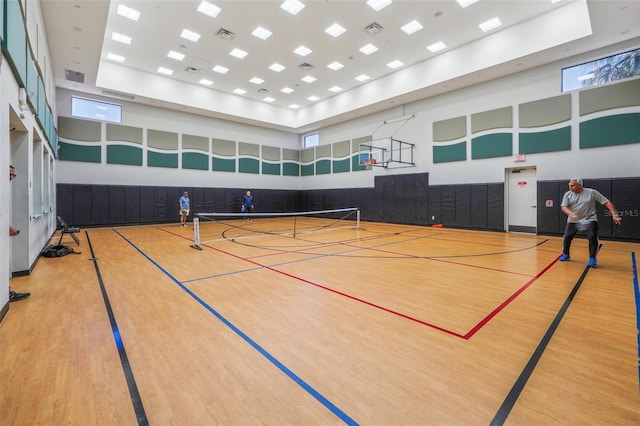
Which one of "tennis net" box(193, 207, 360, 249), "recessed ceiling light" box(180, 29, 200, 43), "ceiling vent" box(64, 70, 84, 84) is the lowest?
"tennis net" box(193, 207, 360, 249)

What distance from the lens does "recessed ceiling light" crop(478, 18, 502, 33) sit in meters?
10.3

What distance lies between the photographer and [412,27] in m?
10.6

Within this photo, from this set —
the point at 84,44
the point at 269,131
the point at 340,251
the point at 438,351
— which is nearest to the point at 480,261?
the point at 340,251

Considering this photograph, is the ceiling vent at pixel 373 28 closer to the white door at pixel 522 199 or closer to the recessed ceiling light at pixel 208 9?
the recessed ceiling light at pixel 208 9

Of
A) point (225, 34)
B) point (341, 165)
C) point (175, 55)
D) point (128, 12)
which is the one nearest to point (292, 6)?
point (225, 34)

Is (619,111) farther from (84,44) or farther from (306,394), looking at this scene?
(84,44)

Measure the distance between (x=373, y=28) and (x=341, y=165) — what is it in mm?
9650

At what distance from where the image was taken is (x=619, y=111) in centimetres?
965

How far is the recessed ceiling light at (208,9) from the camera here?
31.1ft

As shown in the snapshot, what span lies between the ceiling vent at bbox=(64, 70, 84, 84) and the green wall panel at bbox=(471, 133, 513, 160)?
16.4 metres

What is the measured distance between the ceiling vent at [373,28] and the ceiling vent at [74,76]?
1110cm

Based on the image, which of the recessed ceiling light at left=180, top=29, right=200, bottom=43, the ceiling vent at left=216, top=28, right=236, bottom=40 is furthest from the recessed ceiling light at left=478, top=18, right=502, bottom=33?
the recessed ceiling light at left=180, top=29, right=200, bottom=43

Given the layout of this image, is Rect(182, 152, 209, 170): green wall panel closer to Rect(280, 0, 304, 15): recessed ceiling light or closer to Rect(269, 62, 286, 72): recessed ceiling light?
Rect(269, 62, 286, 72): recessed ceiling light

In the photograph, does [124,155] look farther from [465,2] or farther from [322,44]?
[465,2]
